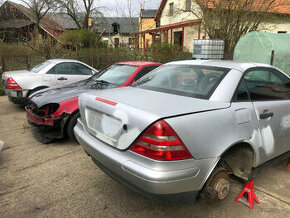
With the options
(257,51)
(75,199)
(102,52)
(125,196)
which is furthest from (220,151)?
(102,52)

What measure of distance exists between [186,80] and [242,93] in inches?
25.6

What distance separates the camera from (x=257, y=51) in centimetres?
969

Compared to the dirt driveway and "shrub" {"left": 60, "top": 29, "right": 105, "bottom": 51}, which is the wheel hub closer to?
the dirt driveway

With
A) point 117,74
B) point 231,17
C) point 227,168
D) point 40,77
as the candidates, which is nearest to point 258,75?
point 227,168

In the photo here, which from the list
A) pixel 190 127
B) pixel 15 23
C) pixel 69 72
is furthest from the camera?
A: pixel 15 23

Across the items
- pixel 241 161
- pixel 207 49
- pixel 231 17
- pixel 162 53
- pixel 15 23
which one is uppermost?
pixel 15 23

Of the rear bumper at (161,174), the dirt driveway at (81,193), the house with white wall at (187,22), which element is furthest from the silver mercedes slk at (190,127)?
the house with white wall at (187,22)

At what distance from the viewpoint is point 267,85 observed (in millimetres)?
3014

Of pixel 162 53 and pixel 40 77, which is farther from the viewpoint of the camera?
pixel 162 53

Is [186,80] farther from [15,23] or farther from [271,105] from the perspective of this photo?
[15,23]

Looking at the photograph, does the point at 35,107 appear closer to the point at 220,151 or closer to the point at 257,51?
the point at 220,151

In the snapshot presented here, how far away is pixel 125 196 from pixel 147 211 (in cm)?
37

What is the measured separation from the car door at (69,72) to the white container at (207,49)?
203 inches

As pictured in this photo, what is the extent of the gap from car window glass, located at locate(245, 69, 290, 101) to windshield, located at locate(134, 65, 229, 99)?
0.39 meters
